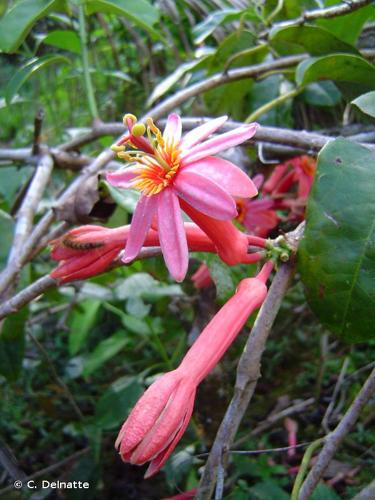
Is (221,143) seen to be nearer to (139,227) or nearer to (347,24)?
(139,227)

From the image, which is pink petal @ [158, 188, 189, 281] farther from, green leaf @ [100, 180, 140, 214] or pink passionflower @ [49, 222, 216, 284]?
green leaf @ [100, 180, 140, 214]

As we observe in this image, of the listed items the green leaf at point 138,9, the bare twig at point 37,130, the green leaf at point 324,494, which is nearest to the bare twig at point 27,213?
the bare twig at point 37,130

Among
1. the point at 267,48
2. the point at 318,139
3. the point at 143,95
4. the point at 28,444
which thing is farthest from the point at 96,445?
the point at 143,95

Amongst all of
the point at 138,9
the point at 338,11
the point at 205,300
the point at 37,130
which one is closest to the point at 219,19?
the point at 138,9

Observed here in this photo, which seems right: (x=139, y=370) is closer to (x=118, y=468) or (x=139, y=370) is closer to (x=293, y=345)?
(x=118, y=468)

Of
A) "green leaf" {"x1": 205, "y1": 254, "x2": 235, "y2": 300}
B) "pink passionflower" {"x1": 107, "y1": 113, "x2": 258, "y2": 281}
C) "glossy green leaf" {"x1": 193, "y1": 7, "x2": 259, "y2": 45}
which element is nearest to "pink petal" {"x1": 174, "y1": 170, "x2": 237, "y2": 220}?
"pink passionflower" {"x1": 107, "y1": 113, "x2": 258, "y2": 281}

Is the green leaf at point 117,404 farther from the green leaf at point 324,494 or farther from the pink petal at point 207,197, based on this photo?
the pink petal at point 207,197
